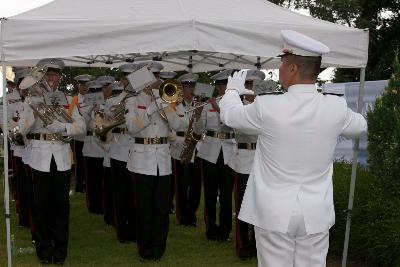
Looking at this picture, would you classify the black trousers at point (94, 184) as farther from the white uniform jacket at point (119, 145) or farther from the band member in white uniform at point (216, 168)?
the band member in white uniform at point (216, 168)

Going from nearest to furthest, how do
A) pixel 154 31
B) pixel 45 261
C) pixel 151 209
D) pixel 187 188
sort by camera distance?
1. pixel 154 31
2. pixel 45 261
3. pixel 151 209
4. pixel 187 188

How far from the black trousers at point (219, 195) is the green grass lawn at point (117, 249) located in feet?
0.53

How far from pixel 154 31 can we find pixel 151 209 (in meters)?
2.14

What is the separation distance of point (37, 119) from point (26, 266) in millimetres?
1480

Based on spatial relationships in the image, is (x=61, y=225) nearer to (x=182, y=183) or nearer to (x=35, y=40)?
(x=35, y=40)

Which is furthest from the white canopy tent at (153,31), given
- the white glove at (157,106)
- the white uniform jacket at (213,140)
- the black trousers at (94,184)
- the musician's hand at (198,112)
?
the black trousers at (94,184)

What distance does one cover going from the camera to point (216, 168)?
765cm

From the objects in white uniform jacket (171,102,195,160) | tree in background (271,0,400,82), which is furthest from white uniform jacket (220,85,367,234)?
tree in background (271,0,400,82)

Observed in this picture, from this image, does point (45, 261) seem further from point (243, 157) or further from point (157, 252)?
point (243, 157)

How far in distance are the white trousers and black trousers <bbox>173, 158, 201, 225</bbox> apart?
529cm

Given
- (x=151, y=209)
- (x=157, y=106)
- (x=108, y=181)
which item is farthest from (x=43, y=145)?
(x=108, y=181)

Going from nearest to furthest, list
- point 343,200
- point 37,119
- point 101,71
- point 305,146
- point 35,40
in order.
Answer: point 305,146, point 35,40, point 37,119, point 343,200, point 101,71

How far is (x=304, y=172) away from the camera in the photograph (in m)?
3.38

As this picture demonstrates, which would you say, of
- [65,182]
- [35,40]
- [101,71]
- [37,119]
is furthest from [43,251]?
[101,71]
